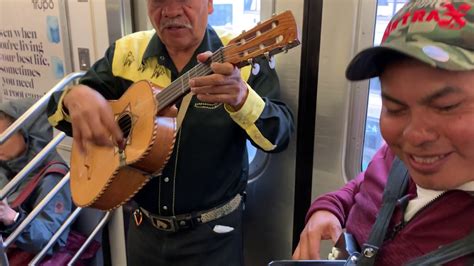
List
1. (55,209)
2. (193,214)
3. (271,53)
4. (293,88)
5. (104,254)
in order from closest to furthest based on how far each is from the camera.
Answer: (271,53)
(193,214)
(293,88)
(55,209)
(104,254)

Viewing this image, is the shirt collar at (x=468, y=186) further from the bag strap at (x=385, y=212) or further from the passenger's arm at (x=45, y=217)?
the passenger's arm at (x=45, y=217)

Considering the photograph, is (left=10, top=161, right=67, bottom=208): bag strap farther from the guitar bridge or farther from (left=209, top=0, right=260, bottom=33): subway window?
(left=209, top=0, right=260, bottom=33): subway window

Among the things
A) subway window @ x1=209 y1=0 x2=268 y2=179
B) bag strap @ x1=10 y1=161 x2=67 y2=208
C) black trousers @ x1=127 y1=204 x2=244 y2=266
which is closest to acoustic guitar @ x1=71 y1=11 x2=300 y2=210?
black trousers @ x1=127 y1=204 x2=244 y2=266

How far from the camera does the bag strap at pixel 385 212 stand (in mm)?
837

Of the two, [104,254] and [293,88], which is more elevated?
[293,88]

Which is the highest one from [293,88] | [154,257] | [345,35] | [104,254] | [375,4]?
[375,4]

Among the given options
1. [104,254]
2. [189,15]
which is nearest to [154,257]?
[189,15]

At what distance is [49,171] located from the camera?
208 centimetres

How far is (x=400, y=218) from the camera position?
0.84 metres

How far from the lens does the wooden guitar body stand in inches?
48.8

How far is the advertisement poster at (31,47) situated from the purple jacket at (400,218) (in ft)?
5.91

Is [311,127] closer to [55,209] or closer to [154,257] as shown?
[154,257]

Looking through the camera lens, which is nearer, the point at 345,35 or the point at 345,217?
the point at 345,217

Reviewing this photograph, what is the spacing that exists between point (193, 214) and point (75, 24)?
128 centimetres
